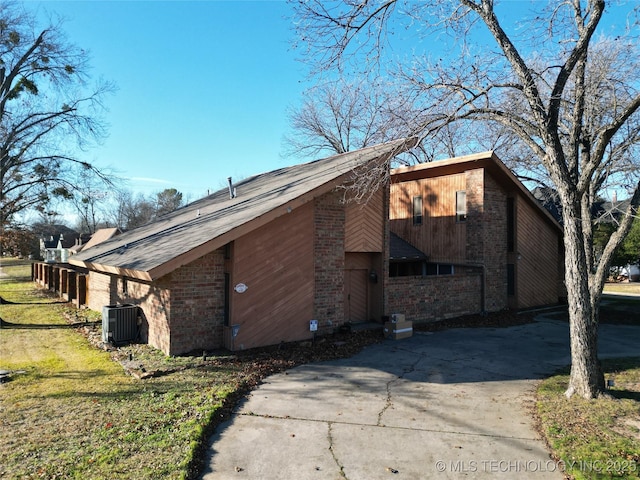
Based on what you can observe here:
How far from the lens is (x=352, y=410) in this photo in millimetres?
6617

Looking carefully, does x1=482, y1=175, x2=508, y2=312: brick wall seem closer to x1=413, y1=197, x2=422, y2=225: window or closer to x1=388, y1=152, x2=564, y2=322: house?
x1=388, y1=152, x2=564, y2=322: house

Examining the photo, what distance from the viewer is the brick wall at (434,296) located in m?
13.6

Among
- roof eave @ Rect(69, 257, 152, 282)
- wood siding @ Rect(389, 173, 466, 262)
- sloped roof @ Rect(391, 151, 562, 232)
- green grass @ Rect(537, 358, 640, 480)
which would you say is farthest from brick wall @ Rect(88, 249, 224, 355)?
wood siding @ Rect(389, 173, 466, 262)

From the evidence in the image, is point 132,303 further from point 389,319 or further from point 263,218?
point 389,319

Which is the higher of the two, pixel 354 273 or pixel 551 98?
pixel 551 98

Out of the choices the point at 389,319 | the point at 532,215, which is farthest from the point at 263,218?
the point at 532,215

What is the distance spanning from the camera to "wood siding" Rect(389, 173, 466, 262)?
17531 mm

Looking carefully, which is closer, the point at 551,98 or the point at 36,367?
the point at 551,98

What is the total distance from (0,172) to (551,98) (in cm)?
2150

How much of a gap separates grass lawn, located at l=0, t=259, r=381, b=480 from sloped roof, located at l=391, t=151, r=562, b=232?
27.5 feet

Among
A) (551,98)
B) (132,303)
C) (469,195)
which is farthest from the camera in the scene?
(469,195)

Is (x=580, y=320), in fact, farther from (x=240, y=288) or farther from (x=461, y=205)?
(x=461, y=205)

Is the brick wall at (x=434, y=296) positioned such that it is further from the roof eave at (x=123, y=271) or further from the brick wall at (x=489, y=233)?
the roof eave at (x=123, y=271)

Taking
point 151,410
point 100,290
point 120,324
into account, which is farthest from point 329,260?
point 100,290
